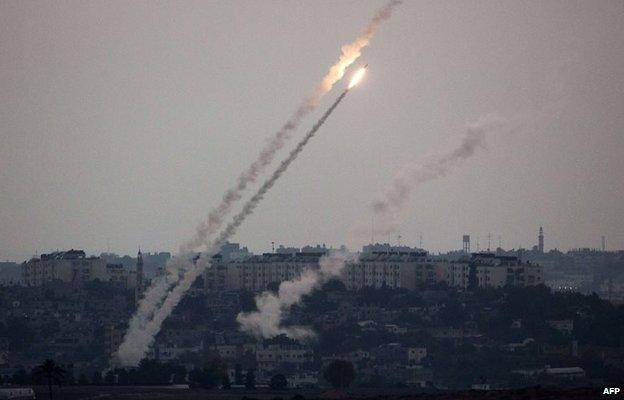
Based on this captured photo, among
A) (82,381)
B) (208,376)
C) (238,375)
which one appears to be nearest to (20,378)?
(82,381)

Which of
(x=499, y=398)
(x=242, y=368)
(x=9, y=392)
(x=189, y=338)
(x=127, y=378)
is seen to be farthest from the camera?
(x=189, y=338)

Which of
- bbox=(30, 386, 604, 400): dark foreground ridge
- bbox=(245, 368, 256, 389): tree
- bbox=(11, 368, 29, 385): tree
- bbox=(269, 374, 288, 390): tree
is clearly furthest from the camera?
bbox=(245, 368, 256, 389): tree

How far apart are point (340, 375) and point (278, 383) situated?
5008 millimetres

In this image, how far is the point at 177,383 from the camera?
150750 mm

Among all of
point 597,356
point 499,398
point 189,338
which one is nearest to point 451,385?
point 597,356

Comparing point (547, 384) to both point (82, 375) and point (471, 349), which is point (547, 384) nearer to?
point (471, 349)

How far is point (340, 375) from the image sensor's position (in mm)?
149500

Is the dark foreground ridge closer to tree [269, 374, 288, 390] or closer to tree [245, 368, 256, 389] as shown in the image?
tree [269, 374, 288, 390]

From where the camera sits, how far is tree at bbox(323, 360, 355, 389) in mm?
149125

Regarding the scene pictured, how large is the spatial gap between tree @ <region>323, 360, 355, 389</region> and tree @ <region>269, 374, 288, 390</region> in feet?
11.7

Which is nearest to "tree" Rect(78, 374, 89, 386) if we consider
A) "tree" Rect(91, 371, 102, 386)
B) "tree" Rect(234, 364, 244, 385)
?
"tree" Rect(91, 371, 102, 386)

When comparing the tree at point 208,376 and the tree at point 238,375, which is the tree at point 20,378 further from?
the tree at point 238,375

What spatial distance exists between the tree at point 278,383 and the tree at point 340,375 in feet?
11.7

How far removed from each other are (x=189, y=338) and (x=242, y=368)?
82.2 ft
